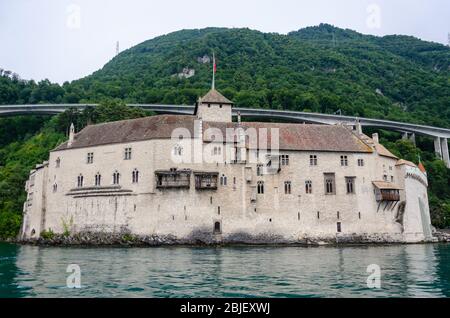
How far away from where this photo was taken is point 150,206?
167 feet

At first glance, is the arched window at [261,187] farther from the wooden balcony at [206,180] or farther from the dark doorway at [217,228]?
the dark doorway at [217,228]

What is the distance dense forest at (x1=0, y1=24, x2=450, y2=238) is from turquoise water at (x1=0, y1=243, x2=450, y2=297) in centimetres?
3659

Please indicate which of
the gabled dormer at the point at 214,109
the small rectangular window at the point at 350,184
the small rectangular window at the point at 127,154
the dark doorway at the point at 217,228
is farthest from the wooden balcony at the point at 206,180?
the small rectangular window at the point at 350,184

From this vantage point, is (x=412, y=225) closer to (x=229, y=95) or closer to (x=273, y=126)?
(x=273, y=126)

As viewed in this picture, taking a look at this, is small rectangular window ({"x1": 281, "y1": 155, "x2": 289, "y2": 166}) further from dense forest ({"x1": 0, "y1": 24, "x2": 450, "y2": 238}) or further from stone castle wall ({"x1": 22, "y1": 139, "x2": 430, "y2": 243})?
dense forest ({"x1": 0, "y1": 24, "x2": 450, "y2": 238})

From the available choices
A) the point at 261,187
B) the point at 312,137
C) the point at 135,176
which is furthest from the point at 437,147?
the point at 135,176

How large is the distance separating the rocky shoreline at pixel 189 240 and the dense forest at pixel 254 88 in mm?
15295

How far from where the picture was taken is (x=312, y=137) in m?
56.3

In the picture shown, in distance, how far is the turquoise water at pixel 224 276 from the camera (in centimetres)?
2014

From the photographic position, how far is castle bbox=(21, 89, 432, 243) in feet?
167

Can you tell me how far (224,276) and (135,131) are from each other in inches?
1280

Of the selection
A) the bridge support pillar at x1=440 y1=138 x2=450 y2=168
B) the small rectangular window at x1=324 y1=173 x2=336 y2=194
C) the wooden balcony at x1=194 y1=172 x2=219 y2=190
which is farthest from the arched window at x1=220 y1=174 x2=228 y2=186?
the bridge support pillar at x1=440 y1=138 x2=450 y2=168
